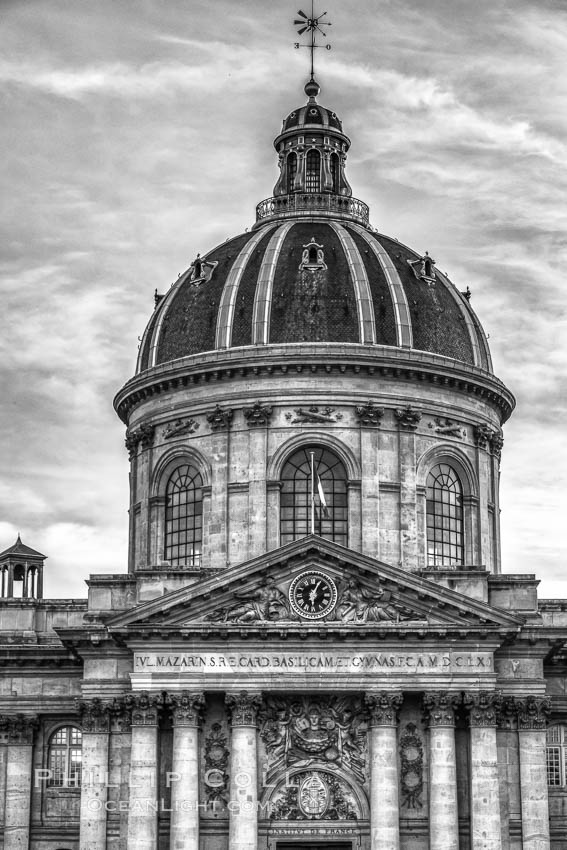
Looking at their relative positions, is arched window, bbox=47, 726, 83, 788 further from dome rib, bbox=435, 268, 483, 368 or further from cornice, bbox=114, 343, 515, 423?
dome rib, bbox=435, 268, 483, 368

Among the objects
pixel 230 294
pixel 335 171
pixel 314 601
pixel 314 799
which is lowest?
pixel 314 799

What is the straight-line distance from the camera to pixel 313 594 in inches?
2633

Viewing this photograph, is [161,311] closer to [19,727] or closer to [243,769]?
[19,727]

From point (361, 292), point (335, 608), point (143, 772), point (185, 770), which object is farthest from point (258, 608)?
point (361, 292)

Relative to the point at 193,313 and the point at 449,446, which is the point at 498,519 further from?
the point at 193,313

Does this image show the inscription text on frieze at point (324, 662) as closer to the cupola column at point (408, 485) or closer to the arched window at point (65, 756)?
the arched window at point (65, 756)

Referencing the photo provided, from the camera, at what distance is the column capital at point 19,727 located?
71.7m

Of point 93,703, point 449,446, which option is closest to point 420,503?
point 449,446

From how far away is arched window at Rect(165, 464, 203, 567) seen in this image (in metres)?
76.8

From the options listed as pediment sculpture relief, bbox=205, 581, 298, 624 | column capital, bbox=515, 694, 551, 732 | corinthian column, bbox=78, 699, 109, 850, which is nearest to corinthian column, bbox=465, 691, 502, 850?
column capital, bbox=515, 694, 551, 732

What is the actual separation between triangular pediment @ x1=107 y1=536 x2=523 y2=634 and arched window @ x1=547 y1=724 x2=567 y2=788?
6956mm

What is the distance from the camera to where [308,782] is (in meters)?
67.4

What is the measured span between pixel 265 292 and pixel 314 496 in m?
8.74

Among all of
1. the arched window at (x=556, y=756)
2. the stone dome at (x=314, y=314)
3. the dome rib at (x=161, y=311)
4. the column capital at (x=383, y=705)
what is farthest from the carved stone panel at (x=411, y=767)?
the dome rib at (x=161, y=311)
